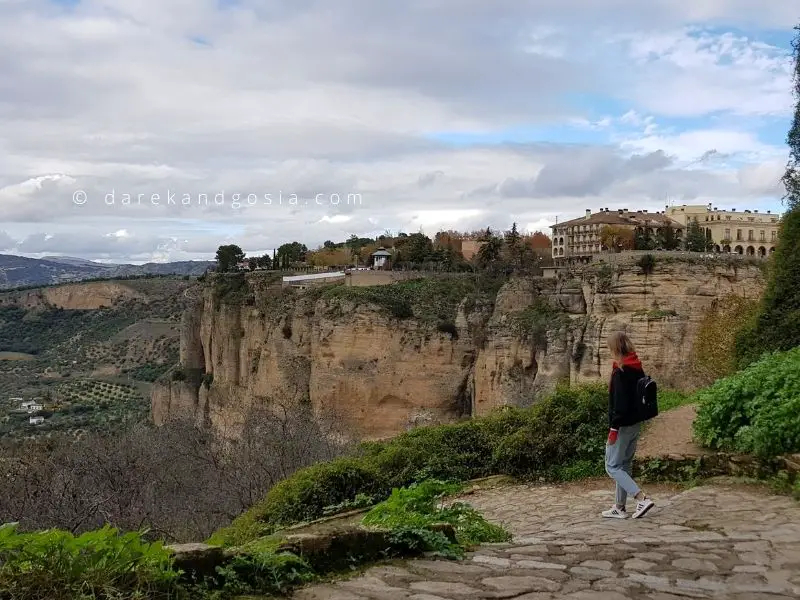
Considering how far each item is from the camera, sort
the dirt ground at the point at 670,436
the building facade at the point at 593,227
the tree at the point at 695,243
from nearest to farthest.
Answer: the dirt ground at the point at 670,436 → the tree at the point at 695,243 → the building facade at the point at 593,227

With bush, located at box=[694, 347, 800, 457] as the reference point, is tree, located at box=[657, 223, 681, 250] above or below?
above

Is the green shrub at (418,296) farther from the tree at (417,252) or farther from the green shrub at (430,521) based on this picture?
the green shrub at (430,521)

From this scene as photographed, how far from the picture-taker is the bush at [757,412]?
6020 millimetres

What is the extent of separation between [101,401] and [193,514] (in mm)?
45474

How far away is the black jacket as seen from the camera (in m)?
5.44

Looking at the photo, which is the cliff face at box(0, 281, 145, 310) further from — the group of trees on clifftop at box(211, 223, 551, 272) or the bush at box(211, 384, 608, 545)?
the bush at box(211, 384, 608, 545)

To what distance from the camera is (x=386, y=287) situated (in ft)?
105

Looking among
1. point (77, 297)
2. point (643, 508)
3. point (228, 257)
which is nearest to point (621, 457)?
point (643, 508)

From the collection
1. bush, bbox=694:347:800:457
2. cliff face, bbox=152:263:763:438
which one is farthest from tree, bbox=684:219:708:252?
bush, bbox=694:347:800:457

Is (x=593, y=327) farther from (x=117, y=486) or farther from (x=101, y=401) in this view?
(x=101, y=401)

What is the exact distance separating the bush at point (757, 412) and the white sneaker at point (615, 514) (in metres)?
1.52

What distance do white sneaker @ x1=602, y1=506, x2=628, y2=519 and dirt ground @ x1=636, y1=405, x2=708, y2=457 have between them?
1.69 meters

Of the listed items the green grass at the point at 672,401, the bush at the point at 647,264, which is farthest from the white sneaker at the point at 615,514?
the bush at the point at 647,264

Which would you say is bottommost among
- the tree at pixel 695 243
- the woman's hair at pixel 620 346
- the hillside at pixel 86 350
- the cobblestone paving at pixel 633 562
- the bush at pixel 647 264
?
the hillside at pixel 86 350
